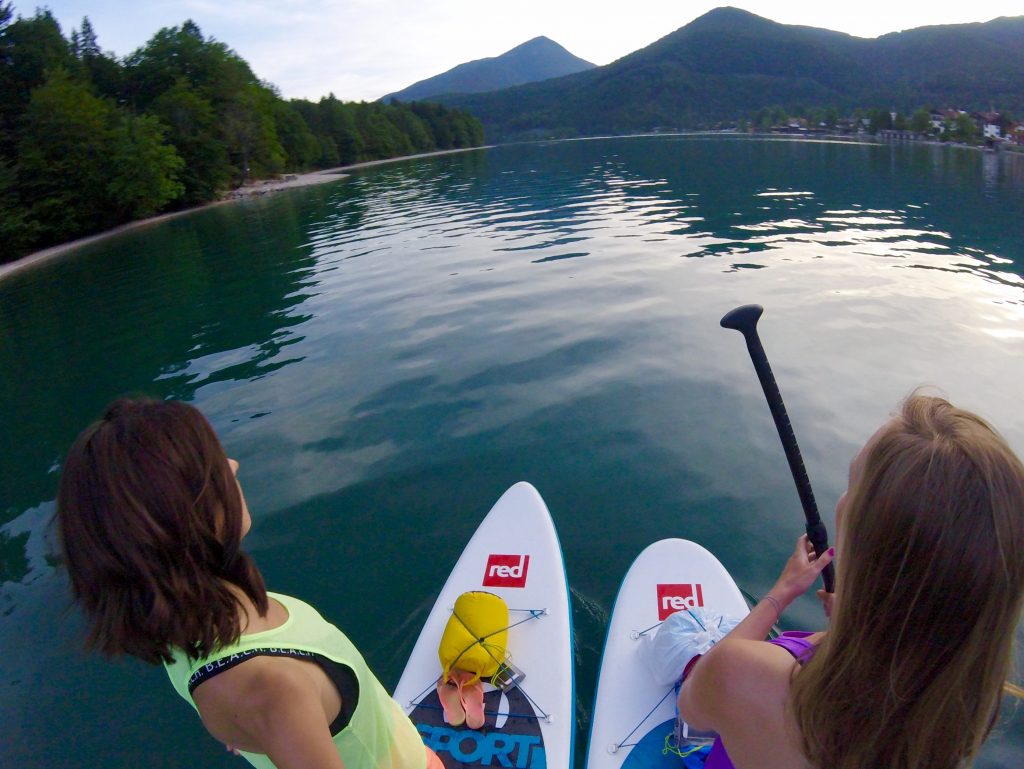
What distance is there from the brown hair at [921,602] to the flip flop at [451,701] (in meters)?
2.18

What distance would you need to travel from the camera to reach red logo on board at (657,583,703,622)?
3.78m

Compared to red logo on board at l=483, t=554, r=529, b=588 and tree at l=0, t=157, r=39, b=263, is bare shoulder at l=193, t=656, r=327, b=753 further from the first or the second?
tree at l=0, t=157, r=39, b=263

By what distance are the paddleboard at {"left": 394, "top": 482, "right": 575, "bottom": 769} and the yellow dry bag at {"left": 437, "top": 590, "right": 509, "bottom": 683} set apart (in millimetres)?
102

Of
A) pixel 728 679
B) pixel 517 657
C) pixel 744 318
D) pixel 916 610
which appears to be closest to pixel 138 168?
pixel 517 657

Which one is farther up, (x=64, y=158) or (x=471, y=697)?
(x=64, y=158)

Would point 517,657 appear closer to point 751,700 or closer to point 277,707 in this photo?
point 751,700

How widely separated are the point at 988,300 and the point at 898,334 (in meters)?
2.99

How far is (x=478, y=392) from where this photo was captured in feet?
25.4

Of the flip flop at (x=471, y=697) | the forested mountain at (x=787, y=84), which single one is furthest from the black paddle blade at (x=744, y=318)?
the forested mountain at (x=787, y=84)

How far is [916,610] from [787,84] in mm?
198645

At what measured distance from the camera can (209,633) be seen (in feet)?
4.40

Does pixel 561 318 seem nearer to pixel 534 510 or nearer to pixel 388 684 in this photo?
pixel 534 510

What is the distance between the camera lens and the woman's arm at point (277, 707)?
1.33 metres

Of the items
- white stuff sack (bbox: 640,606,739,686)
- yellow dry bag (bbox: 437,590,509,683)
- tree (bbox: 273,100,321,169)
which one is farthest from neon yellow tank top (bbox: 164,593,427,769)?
tree (bbox: 273,100,321,169)
